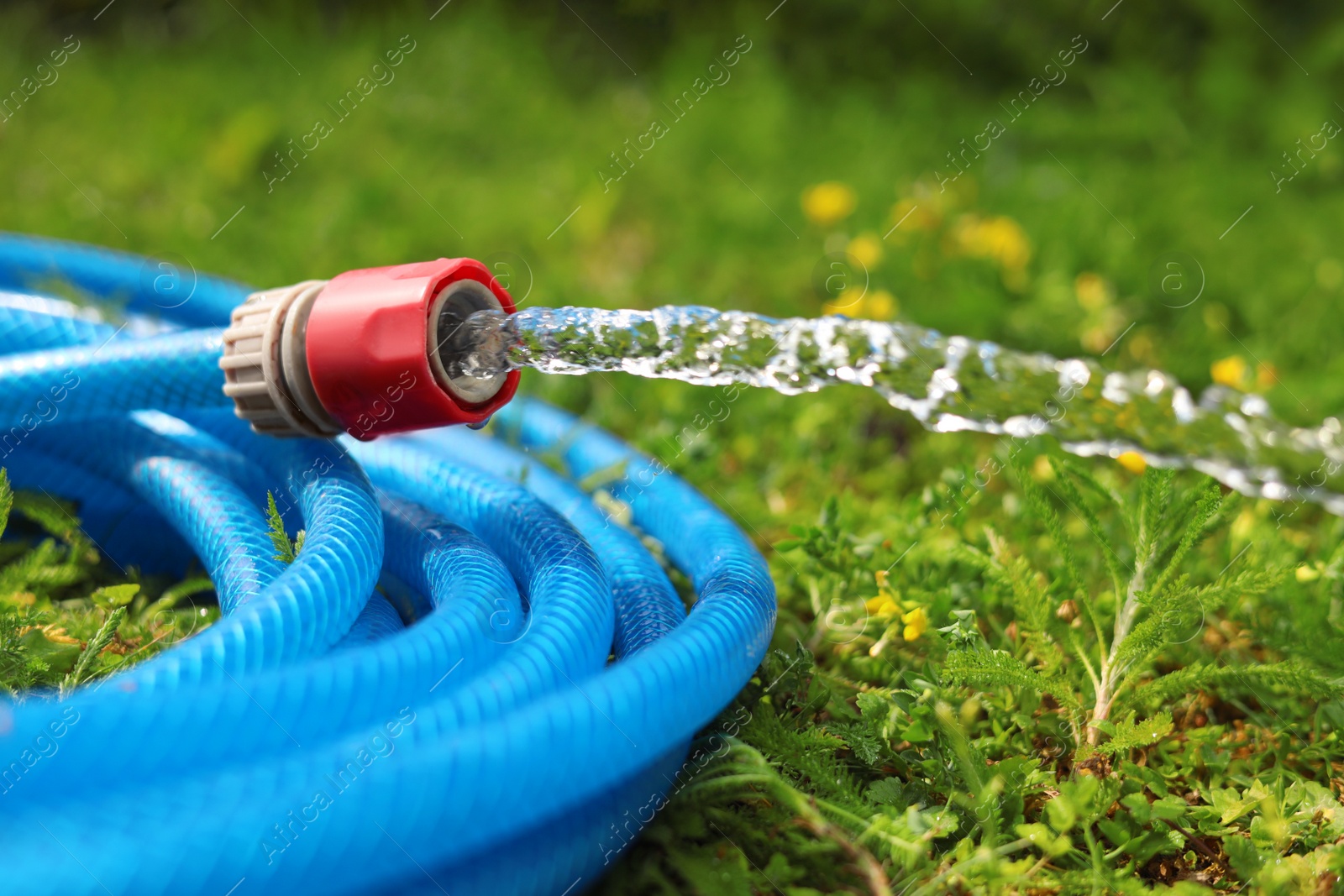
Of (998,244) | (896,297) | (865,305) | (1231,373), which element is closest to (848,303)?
(865,305)

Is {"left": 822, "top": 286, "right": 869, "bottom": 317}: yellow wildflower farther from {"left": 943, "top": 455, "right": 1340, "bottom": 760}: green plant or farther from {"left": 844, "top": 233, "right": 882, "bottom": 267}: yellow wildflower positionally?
{"left": 943, "top": 455, "right": 1340, "bottom": 760}: green plant

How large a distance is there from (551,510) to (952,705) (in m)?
0.75

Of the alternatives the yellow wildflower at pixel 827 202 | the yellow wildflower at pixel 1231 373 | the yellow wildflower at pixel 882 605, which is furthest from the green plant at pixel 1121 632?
the yellow wildflower at pixel 827 202

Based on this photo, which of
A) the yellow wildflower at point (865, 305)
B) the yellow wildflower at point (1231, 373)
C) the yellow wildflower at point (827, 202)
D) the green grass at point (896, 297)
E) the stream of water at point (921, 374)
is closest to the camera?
the green grass at point (896, 297)

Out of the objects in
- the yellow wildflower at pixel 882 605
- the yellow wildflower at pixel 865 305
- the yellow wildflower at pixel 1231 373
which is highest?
the yellow wildflower at pixel 882 605

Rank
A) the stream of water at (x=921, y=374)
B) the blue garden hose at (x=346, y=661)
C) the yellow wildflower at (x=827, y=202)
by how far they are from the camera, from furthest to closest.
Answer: the yellow wildflower at (x=827, y=202)
the stream of water at (x=921, y=374)
the blue garden hose at (x=346, y=661)

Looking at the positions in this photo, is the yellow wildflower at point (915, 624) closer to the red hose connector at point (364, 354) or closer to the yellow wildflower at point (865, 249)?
the red hose connector at point (364, 354)

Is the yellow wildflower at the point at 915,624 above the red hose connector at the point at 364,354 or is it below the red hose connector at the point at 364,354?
below

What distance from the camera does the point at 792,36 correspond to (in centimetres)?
552

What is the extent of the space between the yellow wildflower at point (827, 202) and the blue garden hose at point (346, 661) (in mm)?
1917

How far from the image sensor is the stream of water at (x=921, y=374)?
72.8 inches

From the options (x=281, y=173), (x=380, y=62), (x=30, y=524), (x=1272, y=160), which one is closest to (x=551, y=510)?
(x=30, y=524)

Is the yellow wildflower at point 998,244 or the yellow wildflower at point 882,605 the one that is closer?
the yellow wildflower at point 882,605

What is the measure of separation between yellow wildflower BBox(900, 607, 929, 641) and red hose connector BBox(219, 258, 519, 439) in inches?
31.4
